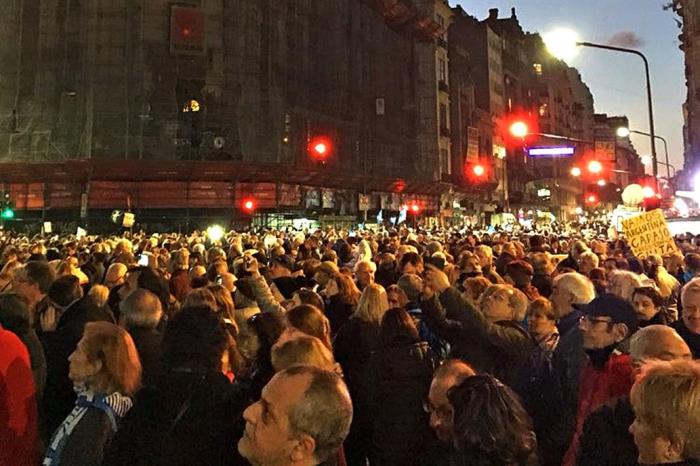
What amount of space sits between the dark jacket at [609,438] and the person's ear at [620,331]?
0.98 metres

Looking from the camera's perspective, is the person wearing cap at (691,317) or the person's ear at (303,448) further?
the person wearing cap at (691,317)

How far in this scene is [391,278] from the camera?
1105 cm

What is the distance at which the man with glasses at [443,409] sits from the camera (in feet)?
11.1

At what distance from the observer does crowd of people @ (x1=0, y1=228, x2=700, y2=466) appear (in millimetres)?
2736

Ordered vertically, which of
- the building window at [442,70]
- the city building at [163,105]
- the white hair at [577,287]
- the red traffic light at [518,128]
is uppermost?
the building window at [442,70]

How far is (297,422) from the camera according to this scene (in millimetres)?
2715

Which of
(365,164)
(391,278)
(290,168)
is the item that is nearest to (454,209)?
(365,164)

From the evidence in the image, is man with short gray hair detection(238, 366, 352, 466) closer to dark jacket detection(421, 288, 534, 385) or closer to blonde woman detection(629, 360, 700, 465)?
blonde woman detection(629, 360, 700, 465)

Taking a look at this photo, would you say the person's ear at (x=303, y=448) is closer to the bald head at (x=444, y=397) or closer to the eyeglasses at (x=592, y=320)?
the bald head at (x=444, y=397)

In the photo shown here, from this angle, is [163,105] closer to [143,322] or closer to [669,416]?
[143,322]

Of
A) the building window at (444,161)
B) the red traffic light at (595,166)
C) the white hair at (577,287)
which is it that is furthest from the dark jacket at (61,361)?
the building window at (444,161)

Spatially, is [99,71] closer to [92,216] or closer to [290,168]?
[92,216]

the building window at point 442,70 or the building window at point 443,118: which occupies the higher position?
the building window at point 442,70

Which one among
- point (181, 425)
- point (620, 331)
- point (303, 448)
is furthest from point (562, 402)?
point (181, 425)
